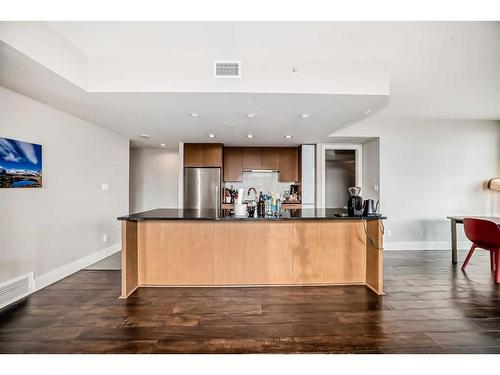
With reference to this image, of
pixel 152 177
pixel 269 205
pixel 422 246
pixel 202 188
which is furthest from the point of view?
pixel 152 177

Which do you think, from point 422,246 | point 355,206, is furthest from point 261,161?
point 422,246

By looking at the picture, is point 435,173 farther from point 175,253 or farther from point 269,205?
point 175,253

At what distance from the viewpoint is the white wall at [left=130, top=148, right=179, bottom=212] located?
709 centimetres

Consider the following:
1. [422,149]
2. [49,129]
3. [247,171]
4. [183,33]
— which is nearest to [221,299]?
[183,33]

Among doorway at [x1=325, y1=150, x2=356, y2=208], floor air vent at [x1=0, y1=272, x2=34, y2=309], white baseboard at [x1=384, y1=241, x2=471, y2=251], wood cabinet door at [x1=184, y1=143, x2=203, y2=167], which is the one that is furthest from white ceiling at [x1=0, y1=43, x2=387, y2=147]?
white baseboard at [x1=384, y1=241, x2=471, y2=251]

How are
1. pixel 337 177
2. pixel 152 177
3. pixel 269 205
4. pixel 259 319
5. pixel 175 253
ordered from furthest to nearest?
pixel 152 177 → pixel 337 177 → pixel 269 205 → pixel 175 253 → pixel 259 319

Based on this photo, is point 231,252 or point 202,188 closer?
point 231,252

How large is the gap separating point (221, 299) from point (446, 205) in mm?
4783

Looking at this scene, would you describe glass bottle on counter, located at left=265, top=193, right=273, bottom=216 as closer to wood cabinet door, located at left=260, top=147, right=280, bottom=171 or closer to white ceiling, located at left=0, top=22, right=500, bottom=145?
white ceiling, located at left=0, top=22, right=500, bottom=145

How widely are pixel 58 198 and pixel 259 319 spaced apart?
2929 mm

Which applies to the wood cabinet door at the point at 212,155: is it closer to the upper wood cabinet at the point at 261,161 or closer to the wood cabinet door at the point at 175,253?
the upper wood cabinet at the point at 261,161

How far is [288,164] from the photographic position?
255 inches

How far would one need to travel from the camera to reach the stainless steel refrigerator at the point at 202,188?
19.6 ft

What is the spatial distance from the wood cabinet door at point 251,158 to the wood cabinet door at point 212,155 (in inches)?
27.8
